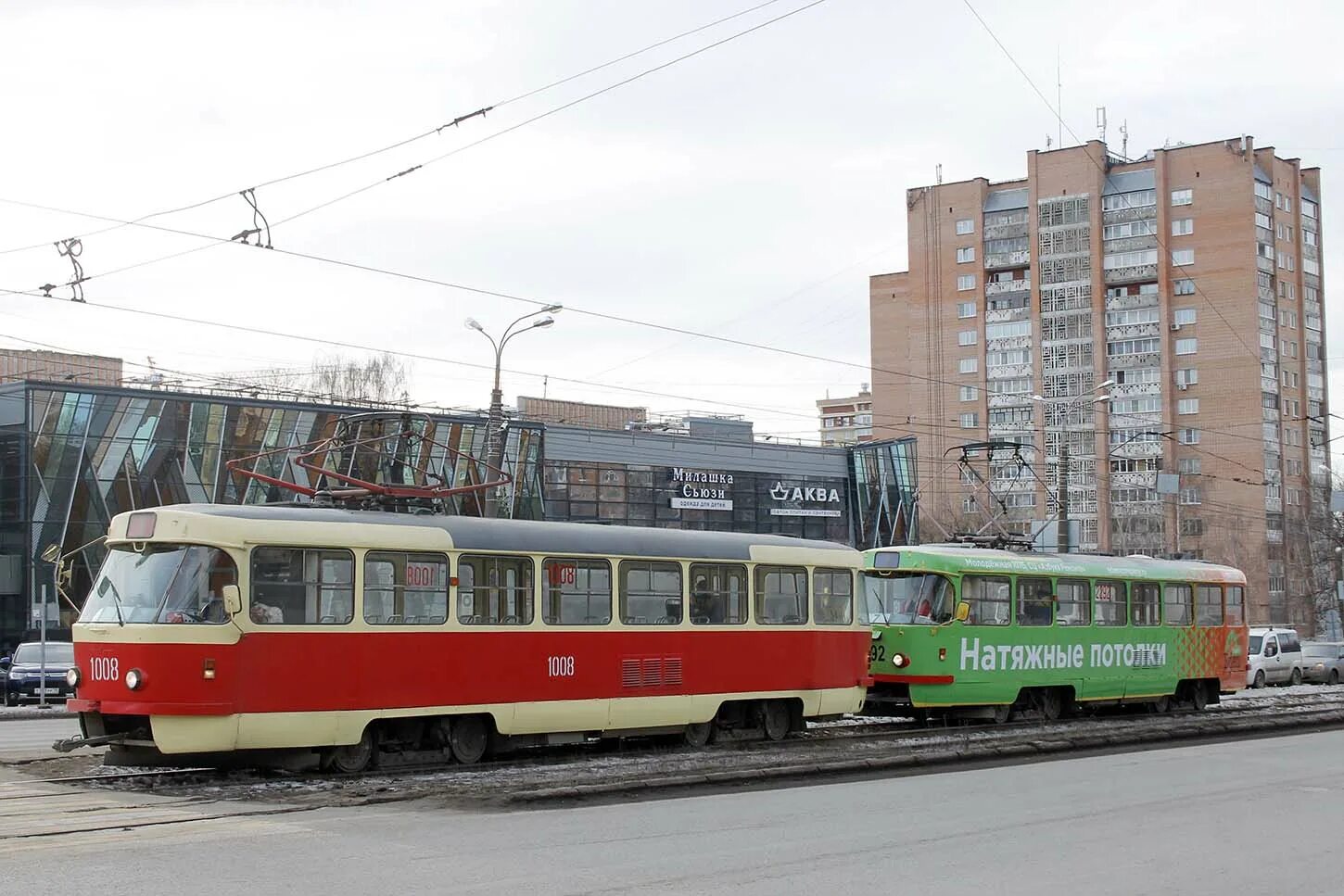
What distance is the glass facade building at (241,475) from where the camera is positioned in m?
48.6

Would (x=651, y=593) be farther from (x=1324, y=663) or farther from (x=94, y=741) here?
(x=1324, y=663)

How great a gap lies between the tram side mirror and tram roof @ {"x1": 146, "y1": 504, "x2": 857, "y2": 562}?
28.9 inches

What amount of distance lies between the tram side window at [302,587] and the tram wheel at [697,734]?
17.7ft

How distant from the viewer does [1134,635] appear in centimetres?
2642

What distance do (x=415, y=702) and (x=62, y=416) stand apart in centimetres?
3705

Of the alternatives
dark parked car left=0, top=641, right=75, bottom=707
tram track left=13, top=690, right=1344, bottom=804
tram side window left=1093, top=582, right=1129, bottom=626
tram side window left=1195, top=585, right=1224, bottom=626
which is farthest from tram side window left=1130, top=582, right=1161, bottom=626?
dark parked car left=0, top=641, right=75, bottom=707

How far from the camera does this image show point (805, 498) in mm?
70375

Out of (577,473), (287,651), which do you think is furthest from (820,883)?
(577,473)

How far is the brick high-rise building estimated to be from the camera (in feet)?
301

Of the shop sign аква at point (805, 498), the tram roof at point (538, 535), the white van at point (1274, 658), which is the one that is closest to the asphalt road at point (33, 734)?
the tram roof at point (538, 535)

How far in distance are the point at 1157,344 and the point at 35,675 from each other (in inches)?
2969

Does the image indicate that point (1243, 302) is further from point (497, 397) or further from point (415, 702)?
point (415, 702)

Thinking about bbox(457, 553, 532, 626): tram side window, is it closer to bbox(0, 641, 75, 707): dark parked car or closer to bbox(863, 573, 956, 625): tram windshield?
bbox(863, 573, 956, 625): tram windshield

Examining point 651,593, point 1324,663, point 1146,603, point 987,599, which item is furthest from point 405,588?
point 1324,663
